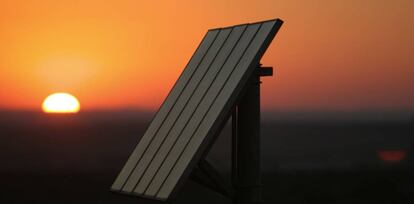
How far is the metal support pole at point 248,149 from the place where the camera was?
449 inches

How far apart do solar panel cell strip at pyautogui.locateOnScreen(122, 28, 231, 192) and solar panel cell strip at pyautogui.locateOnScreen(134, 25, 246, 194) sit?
4.3 inches

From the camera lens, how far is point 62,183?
4725 centimetres

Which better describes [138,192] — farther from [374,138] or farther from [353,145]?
[374,138]

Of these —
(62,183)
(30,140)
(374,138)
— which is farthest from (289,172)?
(374,138)

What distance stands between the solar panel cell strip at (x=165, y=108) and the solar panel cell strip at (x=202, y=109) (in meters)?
0.87

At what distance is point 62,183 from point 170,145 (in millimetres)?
36733

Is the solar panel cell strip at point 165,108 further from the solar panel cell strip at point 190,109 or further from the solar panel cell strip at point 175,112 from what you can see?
the solar panel cell strip at point 190,109

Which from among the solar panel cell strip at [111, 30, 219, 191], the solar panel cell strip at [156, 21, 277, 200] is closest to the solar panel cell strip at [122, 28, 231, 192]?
the solar panel cell strip at [111, 30, 219, 191]

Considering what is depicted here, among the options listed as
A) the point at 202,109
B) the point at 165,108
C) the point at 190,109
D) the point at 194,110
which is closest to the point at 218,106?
the point at 202,109

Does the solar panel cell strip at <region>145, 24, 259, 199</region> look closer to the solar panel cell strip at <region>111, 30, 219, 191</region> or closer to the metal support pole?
the metal support pole

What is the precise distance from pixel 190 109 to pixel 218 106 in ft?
2.69

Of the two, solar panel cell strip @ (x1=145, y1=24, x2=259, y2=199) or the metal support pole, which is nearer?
solar panel cell strip @ (x1=145, y1=24, x2=259, y2=199)

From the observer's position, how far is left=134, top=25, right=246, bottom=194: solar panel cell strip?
36.7ft

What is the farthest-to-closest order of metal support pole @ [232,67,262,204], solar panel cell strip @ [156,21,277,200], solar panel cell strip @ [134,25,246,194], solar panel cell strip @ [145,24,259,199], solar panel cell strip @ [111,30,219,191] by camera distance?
solar panel cell strip @ [111,30,219,191] → metal support pole @ [232,67,262,204] → solar panel cell strip @ [134,25,246,194] → solar panel cell strip @ [145,24,259,199] → solar panel cell strip @ [156,21,277,200]
